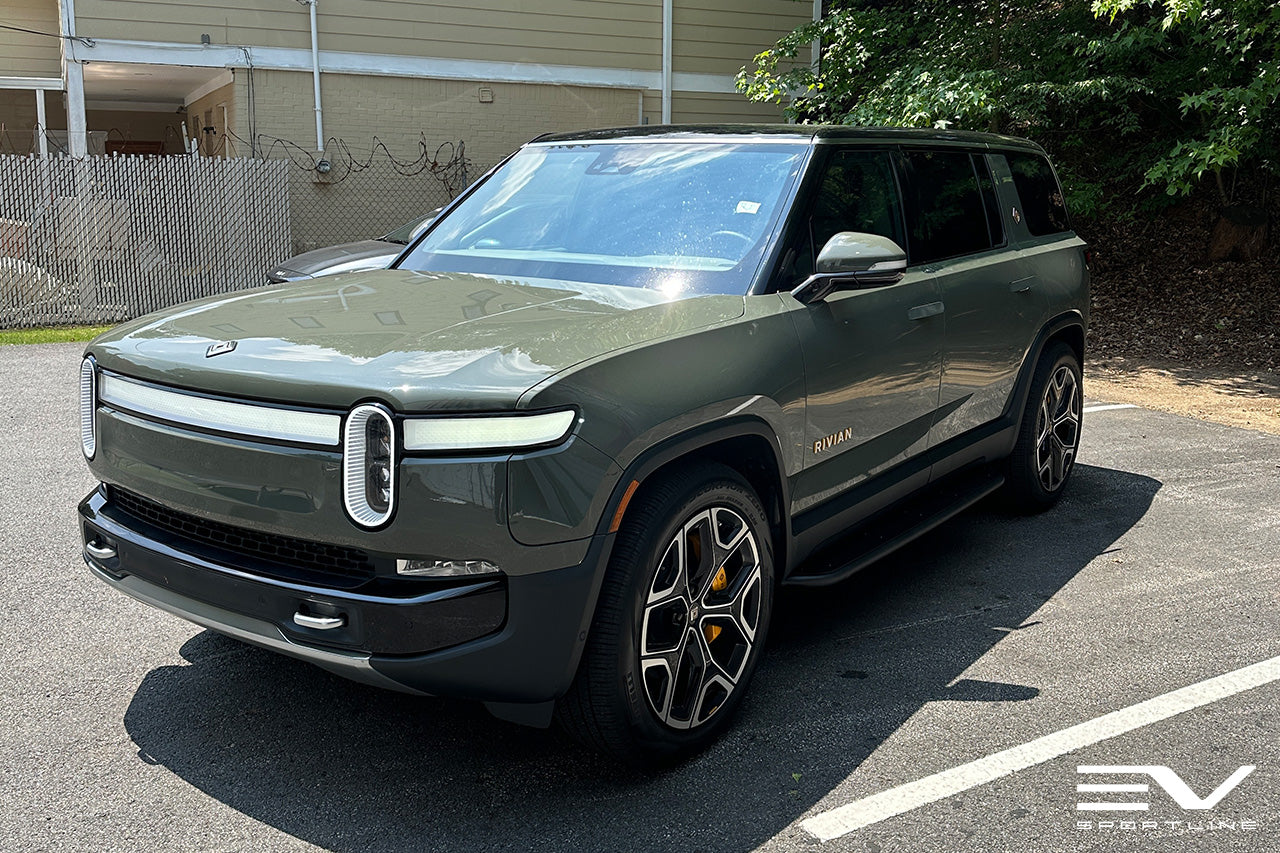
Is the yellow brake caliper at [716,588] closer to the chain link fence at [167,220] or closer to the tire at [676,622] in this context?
the tire at [676,622]

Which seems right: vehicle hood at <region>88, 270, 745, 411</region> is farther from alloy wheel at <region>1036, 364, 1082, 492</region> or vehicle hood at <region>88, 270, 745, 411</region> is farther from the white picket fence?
the white picket fence

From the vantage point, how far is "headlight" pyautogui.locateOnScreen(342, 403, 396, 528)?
2.72 m

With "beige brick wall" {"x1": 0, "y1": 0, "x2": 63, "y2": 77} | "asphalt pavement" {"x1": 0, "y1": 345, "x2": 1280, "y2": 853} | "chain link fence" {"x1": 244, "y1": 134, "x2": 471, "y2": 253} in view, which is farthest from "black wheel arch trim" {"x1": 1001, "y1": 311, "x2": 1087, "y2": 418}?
"beige brick wall" {"x1": 0, "y1": 0, "x2": 63, "y2": 77}

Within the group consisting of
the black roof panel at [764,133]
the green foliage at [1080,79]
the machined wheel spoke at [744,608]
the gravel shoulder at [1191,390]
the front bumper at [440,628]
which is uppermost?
the green foliage at [1080,79]

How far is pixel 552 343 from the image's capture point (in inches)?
119

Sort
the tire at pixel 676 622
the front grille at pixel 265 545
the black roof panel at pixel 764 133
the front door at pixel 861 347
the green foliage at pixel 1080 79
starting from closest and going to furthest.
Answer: the front grille at pixel 265 545 < the tire at pixel 676 622 < the front door at pixel 861 347 < the black roof panel at pixel 764 133 < the green foliage at pixel 1080 79

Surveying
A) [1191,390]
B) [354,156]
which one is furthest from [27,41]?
[1191,390]

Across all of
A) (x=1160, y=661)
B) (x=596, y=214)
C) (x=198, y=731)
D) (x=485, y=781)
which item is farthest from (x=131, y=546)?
(x=1160, y=661)

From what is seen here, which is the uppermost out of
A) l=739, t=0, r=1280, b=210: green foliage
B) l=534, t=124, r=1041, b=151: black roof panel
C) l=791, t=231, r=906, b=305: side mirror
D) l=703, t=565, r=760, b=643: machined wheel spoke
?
l=739, t=0, r=1280, b=210: green foliage

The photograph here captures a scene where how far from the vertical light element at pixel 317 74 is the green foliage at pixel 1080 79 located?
5922 mm

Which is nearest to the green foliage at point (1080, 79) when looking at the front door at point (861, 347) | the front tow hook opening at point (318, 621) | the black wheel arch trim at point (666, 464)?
the front door at point (861, 347)

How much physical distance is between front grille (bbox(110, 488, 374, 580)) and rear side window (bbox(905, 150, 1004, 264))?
2.63 m

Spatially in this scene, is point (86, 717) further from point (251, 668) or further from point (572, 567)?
point (572, 567)

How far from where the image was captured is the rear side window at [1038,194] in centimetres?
563
